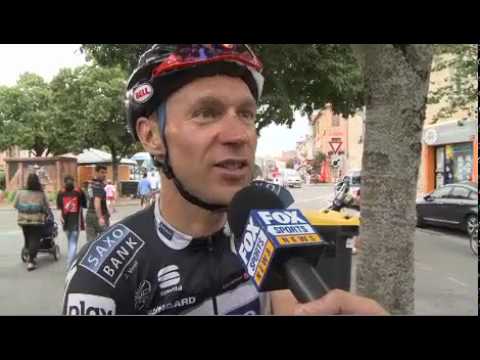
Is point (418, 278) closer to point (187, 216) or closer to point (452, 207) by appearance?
point (452, 207)

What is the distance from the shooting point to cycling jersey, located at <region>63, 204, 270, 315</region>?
52.9 inches

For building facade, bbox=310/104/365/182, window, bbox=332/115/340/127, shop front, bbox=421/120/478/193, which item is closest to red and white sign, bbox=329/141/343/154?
building facade, bbox=310/104/365/182

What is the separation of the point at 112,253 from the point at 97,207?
18.9ft

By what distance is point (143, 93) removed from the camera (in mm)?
1483

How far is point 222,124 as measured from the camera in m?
1.39

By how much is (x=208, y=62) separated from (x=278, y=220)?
643mm

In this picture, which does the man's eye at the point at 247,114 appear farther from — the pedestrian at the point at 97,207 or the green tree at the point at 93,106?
the green tree at the point at 93,106

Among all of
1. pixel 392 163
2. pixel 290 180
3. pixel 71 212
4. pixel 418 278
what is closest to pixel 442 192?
pixel 418 278

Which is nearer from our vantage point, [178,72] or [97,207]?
[178,72]

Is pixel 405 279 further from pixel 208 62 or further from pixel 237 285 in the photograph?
pixel 208 62

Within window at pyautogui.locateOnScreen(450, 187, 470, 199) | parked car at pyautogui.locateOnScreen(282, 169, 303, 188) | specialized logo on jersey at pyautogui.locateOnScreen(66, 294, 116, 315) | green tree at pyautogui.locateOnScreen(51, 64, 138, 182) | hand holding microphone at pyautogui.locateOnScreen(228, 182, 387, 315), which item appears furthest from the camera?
green tree at pyautogui.locateOnScreen(51, 64, 138, 182)

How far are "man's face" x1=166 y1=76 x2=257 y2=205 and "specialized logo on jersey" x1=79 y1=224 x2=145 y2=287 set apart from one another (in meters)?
0.27

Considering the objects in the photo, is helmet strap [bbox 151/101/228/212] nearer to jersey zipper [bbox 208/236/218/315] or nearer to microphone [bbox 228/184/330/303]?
jersey zipper [bbox 208/236/218/315]
